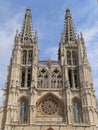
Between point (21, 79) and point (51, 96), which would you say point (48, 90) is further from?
point (21, 79)

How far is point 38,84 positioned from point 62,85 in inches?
128

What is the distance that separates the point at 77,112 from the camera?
3162 cm

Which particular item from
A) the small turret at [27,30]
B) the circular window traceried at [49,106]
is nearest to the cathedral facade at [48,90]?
the circular window traceried at [49,106]

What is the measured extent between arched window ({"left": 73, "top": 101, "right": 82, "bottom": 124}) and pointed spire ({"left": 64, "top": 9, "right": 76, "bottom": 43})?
10.8 m

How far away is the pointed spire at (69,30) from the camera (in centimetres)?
3956

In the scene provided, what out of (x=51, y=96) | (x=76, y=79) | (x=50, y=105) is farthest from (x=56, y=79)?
(x=50, y=105)

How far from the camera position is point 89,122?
29.6 meters

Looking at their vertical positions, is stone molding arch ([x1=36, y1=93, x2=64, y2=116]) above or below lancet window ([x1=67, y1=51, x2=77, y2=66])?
below

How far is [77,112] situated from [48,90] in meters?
4.70

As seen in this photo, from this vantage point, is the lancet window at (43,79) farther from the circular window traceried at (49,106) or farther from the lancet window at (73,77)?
the lancet window at (73,77)

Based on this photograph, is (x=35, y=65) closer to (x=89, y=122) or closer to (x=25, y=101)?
(x=25, y=101)

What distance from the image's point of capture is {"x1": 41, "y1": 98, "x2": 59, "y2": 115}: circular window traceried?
31516 millimetres

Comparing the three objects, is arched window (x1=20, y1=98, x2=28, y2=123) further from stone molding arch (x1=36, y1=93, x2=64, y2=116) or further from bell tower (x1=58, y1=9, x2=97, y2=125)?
bell tower (x1=58, y1=9, x2=97, y2=125)

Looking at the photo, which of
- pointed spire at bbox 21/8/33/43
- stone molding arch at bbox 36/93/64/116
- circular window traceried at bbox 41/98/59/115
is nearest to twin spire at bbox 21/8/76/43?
pointed spire at bbox 21/8/33/43
